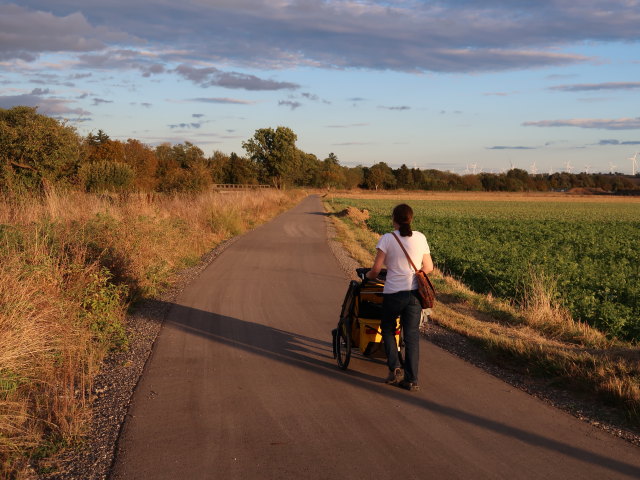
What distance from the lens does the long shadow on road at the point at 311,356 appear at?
451 cm

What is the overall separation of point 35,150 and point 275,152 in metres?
82.8

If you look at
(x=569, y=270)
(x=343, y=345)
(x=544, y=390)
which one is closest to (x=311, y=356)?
(x=343, y=345)

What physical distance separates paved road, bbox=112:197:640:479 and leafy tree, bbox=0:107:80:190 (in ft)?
42.6

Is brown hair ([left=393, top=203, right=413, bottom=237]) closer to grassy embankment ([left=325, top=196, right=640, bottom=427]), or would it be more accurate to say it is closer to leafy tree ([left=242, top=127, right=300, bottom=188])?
grassy embankment ([left=325, top=196, right=640, bottom=427])

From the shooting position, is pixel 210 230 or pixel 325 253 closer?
pixel 325 253

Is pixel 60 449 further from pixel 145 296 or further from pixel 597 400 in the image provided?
pixel 145 296

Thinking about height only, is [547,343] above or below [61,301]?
below

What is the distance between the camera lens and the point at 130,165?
28500mm

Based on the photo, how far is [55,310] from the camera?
698cm

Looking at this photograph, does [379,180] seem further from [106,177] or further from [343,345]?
[343,345]

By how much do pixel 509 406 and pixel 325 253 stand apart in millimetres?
13176

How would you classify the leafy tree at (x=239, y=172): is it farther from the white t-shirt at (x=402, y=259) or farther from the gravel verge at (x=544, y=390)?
the white t-shirt at (x=402, y=259)

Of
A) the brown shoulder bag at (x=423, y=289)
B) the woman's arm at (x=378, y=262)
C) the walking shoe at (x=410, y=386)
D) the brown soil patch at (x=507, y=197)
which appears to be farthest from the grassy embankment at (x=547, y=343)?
the brown soil patch at (x=507, y=197)

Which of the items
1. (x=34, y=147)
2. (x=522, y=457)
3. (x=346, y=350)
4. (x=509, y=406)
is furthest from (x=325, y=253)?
(x=522, y=457)
